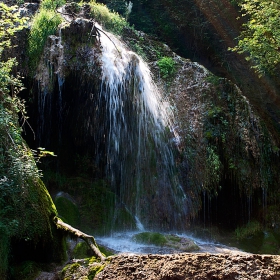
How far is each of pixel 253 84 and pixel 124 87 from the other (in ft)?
20.8

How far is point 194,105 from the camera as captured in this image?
1055 cm

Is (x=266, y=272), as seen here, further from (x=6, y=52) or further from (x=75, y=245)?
(x=6, y=52)

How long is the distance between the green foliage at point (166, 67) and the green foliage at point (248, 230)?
15.9ft

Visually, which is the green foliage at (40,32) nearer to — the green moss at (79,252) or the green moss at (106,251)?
the green moss at (106,251)

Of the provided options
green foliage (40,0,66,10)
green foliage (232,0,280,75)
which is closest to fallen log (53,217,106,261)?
green foliage (232,0,280,75)

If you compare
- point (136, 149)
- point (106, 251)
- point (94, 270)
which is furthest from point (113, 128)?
point (94, 270)

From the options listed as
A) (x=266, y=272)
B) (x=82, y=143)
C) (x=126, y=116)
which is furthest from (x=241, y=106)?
(x=266, y=272)

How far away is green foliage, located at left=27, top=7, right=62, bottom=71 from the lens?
9.01 meters

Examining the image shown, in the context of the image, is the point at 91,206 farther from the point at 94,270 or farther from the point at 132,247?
the point at 94,270

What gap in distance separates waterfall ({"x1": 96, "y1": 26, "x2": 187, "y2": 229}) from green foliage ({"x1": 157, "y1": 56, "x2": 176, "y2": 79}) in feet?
6.22

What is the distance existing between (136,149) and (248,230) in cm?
368

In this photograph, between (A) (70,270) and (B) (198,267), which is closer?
(B) (198,267)

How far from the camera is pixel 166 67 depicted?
11.4m

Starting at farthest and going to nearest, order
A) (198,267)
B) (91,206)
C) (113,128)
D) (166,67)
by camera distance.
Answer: (166,67)
(113,128)
(91,206)
(198,267)
